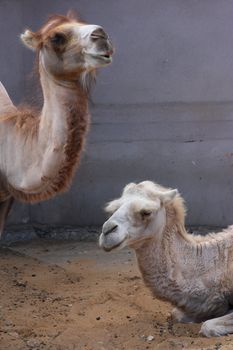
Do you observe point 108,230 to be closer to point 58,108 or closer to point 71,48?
point 58,108

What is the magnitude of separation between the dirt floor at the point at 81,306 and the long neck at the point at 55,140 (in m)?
0.92

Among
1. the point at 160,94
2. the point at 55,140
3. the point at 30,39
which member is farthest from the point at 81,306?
the point at 160,94

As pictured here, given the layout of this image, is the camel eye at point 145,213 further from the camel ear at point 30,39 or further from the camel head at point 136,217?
the camel ear at point 30,39

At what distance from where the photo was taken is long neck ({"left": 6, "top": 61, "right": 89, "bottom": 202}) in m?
5.07

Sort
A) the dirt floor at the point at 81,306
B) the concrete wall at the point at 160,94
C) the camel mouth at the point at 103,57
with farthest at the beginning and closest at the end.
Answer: the concrete wall at the point at 160,94, the dirt floor at the point at 81,306, the camel mouth at the point at 103,57

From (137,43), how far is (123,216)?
10.5 ft

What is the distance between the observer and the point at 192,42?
7.99 m

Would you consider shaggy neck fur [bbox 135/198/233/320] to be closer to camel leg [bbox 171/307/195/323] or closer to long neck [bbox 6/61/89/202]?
camel leg [bbox 171/307/195/323]

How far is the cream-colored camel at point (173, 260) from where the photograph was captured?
5.33m

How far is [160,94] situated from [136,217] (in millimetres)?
3009

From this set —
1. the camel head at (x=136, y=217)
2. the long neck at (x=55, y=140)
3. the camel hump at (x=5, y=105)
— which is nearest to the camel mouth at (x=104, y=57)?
the long neck at (x=55, y=140)

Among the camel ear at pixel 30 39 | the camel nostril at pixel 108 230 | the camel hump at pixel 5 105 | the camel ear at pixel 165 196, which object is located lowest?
the camel nostril at pixel 108 230

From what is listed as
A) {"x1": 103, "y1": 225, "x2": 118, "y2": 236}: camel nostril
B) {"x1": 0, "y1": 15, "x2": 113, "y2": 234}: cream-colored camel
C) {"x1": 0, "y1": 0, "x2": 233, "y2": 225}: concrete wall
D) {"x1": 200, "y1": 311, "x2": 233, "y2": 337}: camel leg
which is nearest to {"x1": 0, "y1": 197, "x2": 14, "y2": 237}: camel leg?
{"x1": 0, "y1": 15, "x2": 113, "y2": 234}: cream-colored camel

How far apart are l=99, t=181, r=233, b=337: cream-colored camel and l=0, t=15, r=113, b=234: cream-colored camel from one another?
0.48 m
